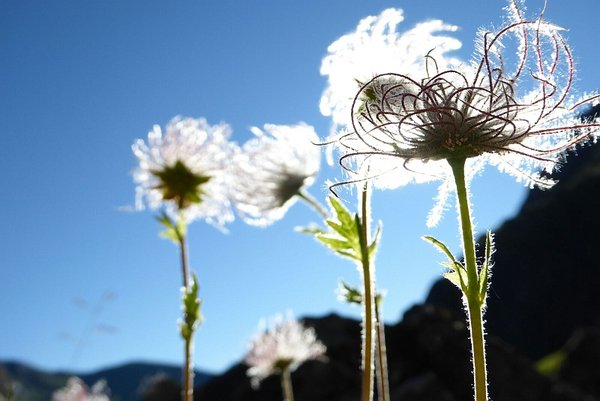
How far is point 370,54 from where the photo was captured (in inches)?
94.9

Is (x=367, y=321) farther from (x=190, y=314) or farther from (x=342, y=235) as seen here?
(x=190, y=314)

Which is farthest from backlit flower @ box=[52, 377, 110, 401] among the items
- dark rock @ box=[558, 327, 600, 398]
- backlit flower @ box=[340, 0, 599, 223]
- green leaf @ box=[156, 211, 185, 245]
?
dark rock @ box=[558, 327, 600, 398]

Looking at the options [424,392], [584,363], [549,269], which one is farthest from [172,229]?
[549,269]

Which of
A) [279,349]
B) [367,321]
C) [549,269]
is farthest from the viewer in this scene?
[549,269]

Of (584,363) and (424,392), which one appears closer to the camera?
(424,392)

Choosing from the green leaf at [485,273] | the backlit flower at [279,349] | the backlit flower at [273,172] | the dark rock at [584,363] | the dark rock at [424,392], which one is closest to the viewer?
the green leaf at [485,273]

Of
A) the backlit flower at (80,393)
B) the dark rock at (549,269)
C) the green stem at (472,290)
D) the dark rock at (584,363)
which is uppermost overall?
the dark rock at (549,269)

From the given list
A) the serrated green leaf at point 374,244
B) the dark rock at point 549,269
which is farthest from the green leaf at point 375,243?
the dark rock at point 549,269

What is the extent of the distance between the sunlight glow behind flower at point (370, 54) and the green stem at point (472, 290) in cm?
58

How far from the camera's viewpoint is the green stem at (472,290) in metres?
1.52

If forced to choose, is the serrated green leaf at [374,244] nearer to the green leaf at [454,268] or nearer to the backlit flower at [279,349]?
the green leaf at [454,268]

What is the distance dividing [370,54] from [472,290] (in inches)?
43.2

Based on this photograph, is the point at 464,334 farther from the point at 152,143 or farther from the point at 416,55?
the point at 416,55

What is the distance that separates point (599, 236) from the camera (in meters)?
69.8
